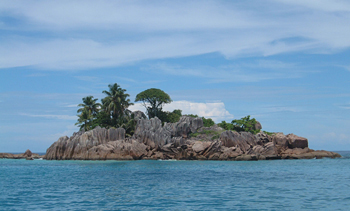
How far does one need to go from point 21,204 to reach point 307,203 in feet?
68.3

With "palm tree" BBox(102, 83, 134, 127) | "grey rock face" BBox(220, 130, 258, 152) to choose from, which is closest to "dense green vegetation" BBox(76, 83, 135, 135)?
"palm tree" BBox(102, 83, 134, 127)

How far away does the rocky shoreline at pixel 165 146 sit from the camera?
265ft

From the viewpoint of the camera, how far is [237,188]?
32.8m

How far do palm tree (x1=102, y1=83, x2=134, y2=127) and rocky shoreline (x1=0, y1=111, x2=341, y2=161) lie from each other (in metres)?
8.54

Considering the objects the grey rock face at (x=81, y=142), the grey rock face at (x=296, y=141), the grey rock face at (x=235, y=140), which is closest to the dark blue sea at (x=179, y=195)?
the grey rock face at (x=235, y=140)

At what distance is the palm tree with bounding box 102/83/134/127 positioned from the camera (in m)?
93.3

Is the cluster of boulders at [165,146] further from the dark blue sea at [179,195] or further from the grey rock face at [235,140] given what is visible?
the dark blue sea at [179,195]

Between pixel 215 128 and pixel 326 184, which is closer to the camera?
pixel 326 184

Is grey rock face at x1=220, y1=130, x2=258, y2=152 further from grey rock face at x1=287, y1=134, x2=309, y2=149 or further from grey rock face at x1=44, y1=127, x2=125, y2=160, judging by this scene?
grey rock face at x1=44, y1=127, x2=125, y2=160

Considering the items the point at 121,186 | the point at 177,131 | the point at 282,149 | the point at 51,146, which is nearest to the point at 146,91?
the point at 177,131

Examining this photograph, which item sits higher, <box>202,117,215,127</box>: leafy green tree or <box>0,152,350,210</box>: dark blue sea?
<box>202,117,215,127</box>: leafy green tree

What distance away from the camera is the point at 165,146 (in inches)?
3280

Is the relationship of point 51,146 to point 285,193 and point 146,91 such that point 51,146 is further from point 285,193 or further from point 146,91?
point 285,193

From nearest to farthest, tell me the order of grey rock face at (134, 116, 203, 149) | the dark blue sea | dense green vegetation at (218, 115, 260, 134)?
the dark blue sea → grey rock face at (134, 116, 203, 149) → dense green vegetation at (218, 115, 260, 134)
